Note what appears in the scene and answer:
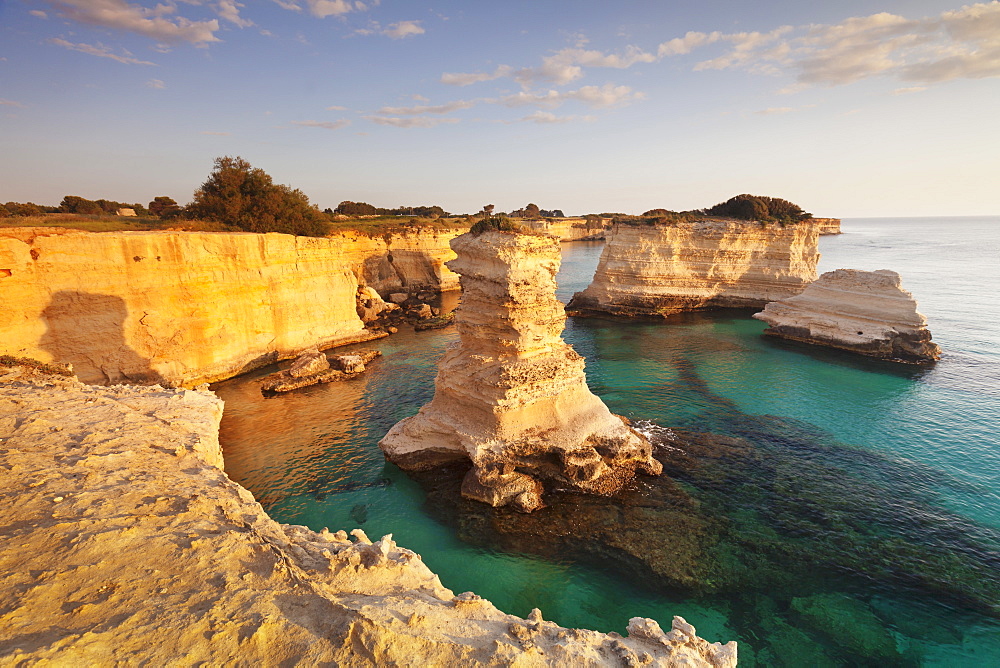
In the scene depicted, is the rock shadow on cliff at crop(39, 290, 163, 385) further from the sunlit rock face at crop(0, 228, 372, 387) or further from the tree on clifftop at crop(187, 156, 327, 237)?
the tree on clifftop at crop(187, 156, 327, 237)

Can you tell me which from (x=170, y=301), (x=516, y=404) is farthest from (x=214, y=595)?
(x=170, y=301)

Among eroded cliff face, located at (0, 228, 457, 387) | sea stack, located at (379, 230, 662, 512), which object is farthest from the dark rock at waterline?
eroded cliff face, located at (0, 228, 457, 387)

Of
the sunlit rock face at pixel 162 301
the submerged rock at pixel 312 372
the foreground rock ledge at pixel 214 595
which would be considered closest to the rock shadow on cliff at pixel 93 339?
the sunlit rock face at pixel 162 301

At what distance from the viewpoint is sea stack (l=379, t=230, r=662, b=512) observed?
13312 millimetres

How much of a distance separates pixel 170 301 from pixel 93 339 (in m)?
3.47

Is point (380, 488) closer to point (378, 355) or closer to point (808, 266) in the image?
point (378, 355)

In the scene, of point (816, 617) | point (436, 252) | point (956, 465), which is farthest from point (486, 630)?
point (436, 252)

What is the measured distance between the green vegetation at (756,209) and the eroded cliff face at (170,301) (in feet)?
148

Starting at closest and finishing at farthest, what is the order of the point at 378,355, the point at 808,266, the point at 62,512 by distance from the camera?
the point at 62,512 < the point at 378,355 < the point at 808,266

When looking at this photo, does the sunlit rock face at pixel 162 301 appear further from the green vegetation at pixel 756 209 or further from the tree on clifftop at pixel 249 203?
the green vegetation at pixel 756 209

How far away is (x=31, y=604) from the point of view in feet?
15.8

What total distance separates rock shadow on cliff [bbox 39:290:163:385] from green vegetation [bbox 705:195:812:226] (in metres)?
54.3

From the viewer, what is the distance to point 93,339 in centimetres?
1948

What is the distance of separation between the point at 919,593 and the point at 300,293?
99.6ft
